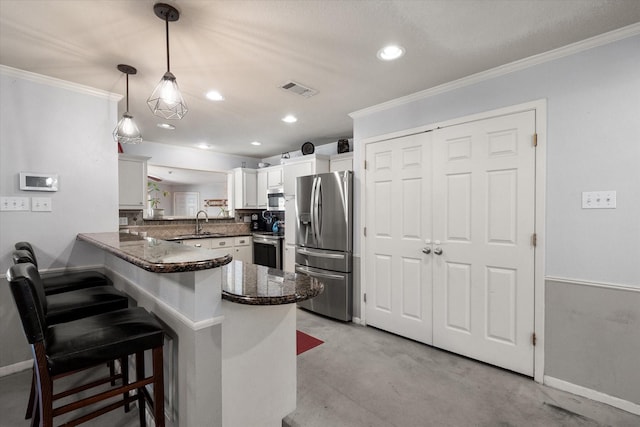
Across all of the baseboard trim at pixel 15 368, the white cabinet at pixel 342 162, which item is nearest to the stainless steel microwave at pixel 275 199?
the white cabinet at pixel 342 162

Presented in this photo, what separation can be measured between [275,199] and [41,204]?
10.2 ft

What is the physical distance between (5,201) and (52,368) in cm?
190

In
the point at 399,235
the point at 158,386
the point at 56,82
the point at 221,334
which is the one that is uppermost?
the point at 56,82

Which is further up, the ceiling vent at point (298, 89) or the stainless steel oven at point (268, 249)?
the ceiling vent at point (298, 89)

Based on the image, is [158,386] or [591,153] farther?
[591,153]

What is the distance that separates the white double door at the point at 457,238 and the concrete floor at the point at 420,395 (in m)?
0.24

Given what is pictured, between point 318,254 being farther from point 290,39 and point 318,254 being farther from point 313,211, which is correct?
point 290,39

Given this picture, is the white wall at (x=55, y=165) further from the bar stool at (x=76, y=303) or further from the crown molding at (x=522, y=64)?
the crown molding at (x=522, y=64)

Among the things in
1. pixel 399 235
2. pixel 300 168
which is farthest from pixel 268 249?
pixel 399 235

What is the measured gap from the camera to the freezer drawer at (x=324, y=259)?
10.7ft

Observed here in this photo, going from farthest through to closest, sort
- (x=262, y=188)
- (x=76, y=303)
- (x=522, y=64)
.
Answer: (x=262, y=188)
(x=522, y=64)
(x=76, y=303)

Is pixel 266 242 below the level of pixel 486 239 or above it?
below

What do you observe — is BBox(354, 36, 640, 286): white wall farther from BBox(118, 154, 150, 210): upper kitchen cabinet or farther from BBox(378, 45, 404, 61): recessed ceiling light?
BBox(118, 154, 150, 210): upper kitchen cabinet

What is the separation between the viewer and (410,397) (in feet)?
6.39
